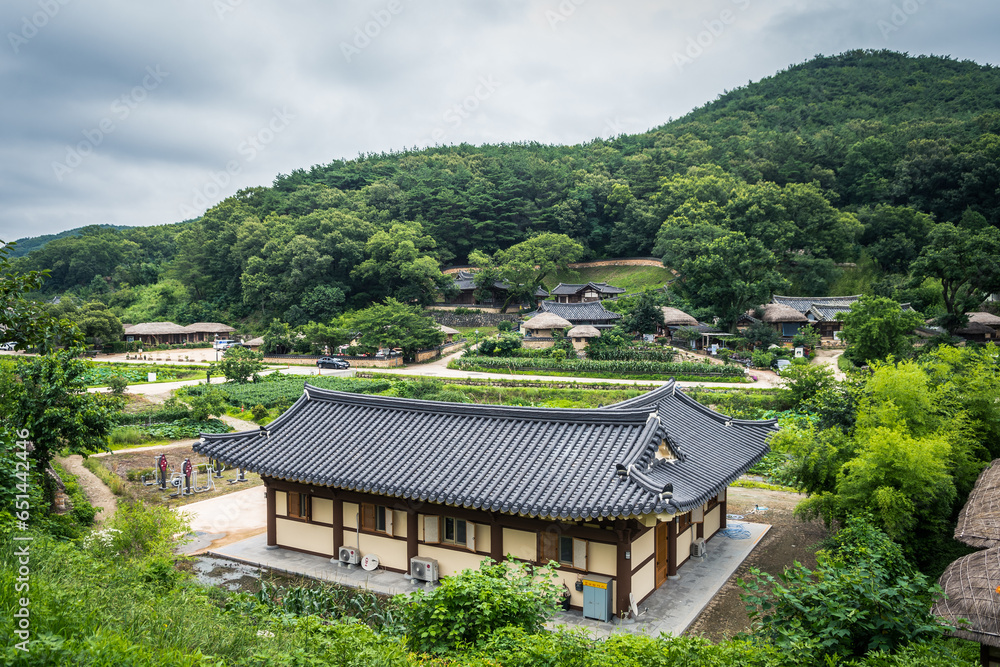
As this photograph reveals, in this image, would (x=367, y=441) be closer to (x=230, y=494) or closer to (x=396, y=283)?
(x=230, y=494)

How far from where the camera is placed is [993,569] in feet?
30.1

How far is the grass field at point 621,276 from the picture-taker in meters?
70.9

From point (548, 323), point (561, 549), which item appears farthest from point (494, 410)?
point (548, 323)

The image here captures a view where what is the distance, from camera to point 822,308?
52594mm

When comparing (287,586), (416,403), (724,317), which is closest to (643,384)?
(724,317)

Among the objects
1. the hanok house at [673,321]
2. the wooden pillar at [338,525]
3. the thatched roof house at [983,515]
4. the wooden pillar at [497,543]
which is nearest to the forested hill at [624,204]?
the hanok house at [673,321]

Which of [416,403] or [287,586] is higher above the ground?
[416,403]

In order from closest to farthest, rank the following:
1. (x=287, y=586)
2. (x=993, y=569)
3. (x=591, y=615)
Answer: (x=993, y=569) < (x=591, y=615) < (x=287, y=586)

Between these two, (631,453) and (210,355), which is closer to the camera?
(631,453)

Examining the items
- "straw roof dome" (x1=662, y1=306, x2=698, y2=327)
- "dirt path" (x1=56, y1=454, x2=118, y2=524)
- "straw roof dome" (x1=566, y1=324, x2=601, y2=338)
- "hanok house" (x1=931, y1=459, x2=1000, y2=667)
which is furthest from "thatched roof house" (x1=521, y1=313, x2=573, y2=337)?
"hanok house" (x1=931, y1=459, x2=1000, y2=667)

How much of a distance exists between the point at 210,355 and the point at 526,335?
1251 inches

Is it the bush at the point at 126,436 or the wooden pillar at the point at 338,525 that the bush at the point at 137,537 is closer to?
the wooden pillar at the point at 338,525

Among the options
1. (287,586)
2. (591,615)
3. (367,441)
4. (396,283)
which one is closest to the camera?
(591,615)

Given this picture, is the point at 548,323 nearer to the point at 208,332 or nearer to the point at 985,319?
the point at 985,319
